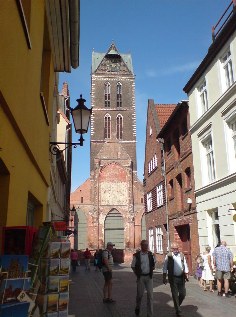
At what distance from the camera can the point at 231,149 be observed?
551 inches

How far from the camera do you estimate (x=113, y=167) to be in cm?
5859

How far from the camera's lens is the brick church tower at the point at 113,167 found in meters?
54.3

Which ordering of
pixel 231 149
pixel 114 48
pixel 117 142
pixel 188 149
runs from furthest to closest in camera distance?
1. pixel 114 48
2. pixel 117 142
3. pixel 188 149
4. pixel 231 149

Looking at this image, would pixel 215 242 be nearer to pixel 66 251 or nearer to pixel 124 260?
pixel 66 251

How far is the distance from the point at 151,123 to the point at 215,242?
14564 mm

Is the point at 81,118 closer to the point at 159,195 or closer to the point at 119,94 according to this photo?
the point at 159,195

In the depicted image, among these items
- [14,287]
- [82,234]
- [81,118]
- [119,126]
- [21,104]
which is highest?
[119,126]

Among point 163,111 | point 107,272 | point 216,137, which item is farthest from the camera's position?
point 163,111

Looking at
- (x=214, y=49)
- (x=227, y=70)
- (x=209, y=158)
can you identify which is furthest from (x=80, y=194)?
(x=227, y=70)

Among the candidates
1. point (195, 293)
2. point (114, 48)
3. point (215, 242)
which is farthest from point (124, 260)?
point (114, 48)

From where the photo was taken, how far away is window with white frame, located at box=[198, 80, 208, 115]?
56.2 ft

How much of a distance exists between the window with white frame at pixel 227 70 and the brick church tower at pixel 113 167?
31.3 meters

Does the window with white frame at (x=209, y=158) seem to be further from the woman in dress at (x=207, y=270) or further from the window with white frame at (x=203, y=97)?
the woman in dress at (x=207, y=270)

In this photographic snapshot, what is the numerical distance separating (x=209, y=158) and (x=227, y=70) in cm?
404
